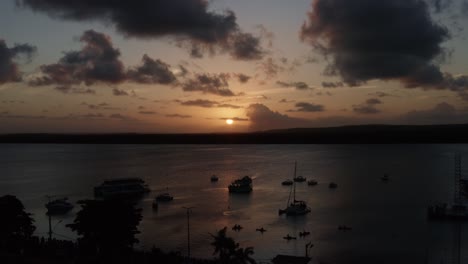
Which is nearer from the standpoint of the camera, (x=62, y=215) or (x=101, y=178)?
(x=62, y=215)

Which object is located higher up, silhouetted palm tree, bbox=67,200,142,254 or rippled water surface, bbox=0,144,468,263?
silhouetted palm tree, bbox=67,200,142,254

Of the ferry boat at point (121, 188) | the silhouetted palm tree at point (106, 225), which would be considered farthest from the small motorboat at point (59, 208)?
the silhouetted palm tree at point (106, 225)

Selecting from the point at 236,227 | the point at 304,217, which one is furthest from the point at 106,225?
the point at 304,217

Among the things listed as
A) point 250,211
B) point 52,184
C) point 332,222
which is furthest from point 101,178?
point 332,222

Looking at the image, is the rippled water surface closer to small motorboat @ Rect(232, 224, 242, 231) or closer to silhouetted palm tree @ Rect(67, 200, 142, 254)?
small motorboat @ Rect(232, 224, 242, 231)

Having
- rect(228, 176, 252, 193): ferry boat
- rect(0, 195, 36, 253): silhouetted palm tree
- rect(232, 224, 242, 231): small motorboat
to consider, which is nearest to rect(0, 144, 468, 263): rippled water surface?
rect(232, 224, 242, 231): small motorboat

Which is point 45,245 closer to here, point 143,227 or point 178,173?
point 143,227

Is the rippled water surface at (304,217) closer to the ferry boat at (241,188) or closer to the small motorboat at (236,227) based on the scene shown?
the small motorboat at (236,227)

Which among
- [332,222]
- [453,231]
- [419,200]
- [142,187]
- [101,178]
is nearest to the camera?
[453,231]
